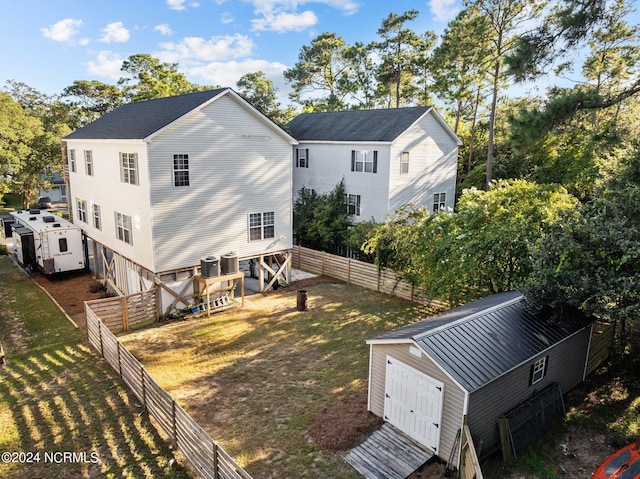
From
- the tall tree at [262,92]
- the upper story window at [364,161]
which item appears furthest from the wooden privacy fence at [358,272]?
the tall tree at [262,92]

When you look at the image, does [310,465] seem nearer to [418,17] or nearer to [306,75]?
[418,17]

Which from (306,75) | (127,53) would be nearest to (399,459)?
(306,75)

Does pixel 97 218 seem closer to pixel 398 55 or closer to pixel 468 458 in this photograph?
pixel 468 458

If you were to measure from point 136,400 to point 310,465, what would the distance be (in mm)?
5451

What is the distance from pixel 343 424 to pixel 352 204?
18.8 meters

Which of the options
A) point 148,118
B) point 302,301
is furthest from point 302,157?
point 302,301

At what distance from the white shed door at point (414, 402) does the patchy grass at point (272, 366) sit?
131cm

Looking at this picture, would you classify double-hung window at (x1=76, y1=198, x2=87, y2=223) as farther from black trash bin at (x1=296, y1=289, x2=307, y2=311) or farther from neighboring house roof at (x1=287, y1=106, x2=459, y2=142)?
neighboring house roof at (x1=287, y1=106, x2=459, y2=142)

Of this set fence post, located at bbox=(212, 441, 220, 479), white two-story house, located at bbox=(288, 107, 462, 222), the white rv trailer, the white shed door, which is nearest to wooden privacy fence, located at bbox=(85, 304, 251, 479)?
fence post, located at bbox=(212, 441, 220, 479)

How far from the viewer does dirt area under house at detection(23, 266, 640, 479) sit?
30.0 ft

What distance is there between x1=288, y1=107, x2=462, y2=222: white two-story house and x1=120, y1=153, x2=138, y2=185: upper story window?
13528 millimetres

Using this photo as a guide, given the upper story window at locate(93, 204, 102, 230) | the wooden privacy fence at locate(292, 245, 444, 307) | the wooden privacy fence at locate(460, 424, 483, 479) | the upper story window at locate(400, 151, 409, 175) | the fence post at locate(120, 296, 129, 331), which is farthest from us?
the upper story window at locate(400, 151, 409, 175)

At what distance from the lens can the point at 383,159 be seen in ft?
84.5

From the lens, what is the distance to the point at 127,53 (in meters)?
53.0
